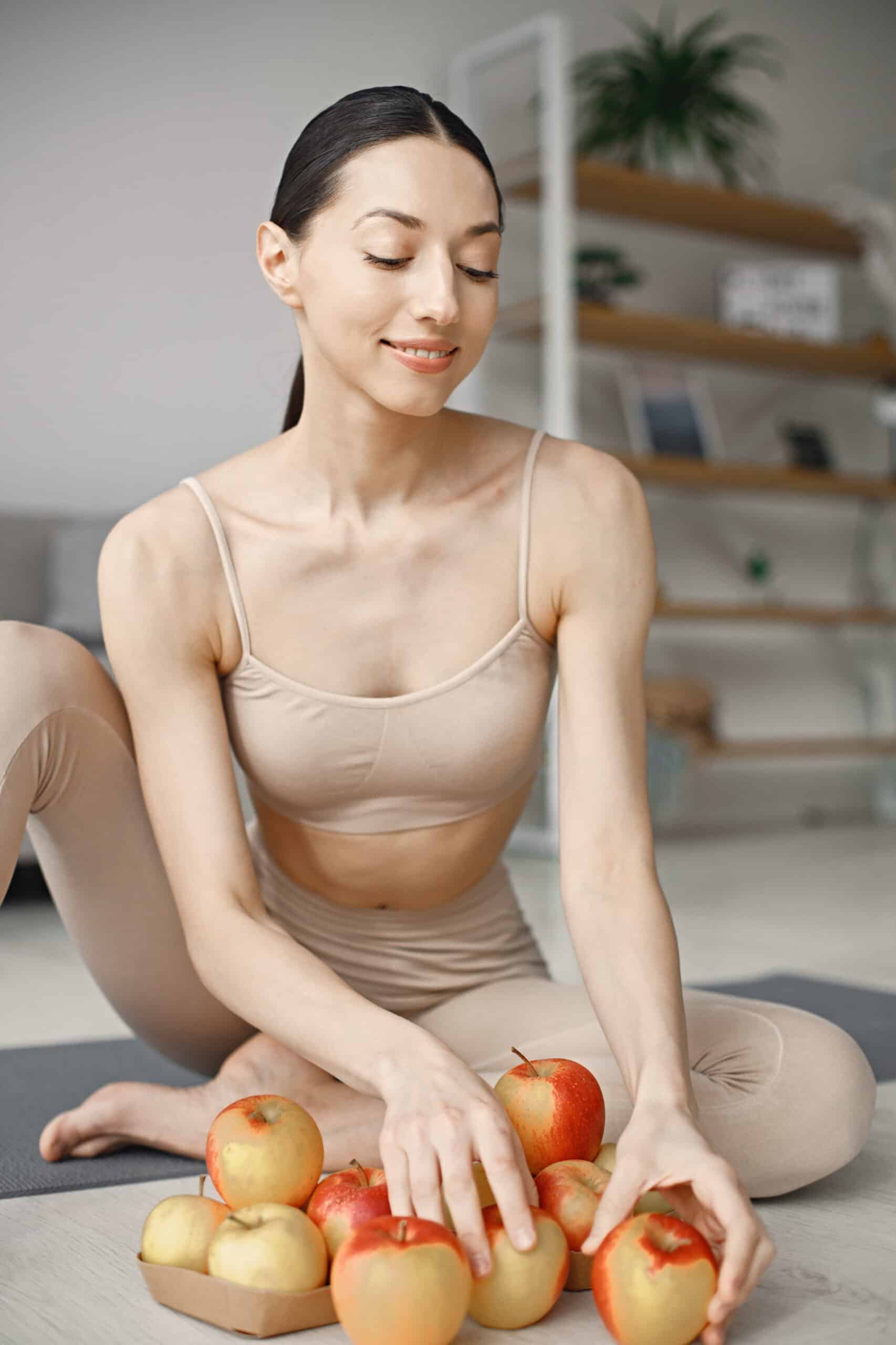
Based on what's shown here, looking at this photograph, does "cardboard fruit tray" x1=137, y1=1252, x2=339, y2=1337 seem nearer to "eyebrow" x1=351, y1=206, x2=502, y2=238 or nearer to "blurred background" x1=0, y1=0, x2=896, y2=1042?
"eyebrow" x1=351, y1=206, x2=502, y2=238

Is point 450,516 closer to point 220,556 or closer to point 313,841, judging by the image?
point 220,556

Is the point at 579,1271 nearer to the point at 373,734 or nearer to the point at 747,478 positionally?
the point at 373,734

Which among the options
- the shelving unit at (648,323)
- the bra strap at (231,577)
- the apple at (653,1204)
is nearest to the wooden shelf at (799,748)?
the shelving unit at (648,323)

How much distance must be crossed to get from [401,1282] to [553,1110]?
0.25m

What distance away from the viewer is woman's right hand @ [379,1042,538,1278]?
940mm

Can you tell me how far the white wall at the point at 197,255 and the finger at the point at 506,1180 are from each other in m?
3.22

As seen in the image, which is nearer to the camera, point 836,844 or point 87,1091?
point 87,1091

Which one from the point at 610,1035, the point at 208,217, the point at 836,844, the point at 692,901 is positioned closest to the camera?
the point at 610,1035

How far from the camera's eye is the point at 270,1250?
979mm

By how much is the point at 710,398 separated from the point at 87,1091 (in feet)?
13.7

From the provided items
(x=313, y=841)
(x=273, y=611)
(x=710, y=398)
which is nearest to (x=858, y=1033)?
(x=313, y=841)

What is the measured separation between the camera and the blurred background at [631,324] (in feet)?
13.6

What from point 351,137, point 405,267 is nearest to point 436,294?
point 405,267

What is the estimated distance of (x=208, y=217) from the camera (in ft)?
14.6
